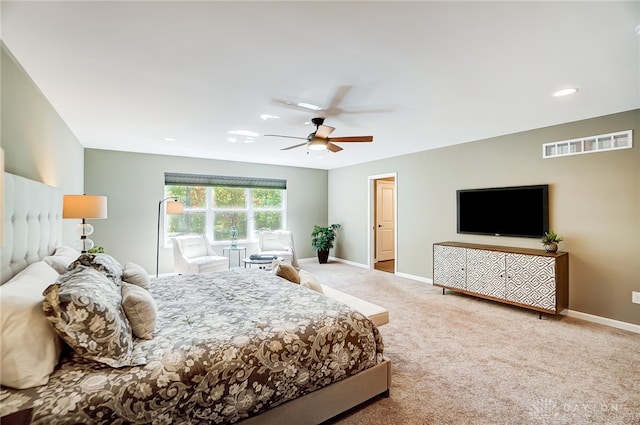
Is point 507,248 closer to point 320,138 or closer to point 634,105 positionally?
point 634,105

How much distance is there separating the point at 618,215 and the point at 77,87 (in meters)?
5.67

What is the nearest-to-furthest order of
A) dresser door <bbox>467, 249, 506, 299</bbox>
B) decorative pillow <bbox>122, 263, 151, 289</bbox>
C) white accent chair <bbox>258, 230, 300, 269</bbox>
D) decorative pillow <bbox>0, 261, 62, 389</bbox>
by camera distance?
decorative pillow <bbox>0, 261, 62, 389</bbox>
decorative pillow <bbox>122, 263, 151, 289</bbox>
dresser door <bbox>467, 249, 506, 299</bbox>
white accent chair <bbox>258, 230, 300, 269</bbox>

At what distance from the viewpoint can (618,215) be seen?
3.30 metres

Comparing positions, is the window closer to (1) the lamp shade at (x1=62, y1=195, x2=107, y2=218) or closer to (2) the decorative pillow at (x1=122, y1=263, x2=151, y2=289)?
(1) the lamp shade at (x1=62, y1=195, x2=107, y2=218)

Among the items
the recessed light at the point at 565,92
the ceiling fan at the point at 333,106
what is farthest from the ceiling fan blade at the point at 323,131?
the recessed light at the point at 565,92

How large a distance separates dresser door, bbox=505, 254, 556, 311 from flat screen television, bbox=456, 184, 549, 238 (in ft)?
1.77

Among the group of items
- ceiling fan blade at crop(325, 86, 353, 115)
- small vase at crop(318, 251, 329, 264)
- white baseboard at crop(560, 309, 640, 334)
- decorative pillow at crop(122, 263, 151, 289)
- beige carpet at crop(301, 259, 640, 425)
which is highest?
ceiling fan blade at crop(325, 86, 353, 115)

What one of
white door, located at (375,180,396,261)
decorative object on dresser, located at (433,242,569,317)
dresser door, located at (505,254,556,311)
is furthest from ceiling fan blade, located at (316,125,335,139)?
white door, located at (375,180,396,261)

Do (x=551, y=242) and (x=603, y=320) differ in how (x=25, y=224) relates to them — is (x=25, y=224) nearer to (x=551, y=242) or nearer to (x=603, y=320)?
(x=551, y=242)

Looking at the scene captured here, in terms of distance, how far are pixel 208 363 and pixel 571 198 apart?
4.39 m

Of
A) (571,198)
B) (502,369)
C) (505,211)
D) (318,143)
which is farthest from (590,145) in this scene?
(318,143)

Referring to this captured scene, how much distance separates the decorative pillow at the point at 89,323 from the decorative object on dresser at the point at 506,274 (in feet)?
13.4

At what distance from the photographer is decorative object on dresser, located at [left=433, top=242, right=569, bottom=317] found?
345 centimetres

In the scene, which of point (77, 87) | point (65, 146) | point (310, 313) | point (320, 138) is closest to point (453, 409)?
point (310, 313)
